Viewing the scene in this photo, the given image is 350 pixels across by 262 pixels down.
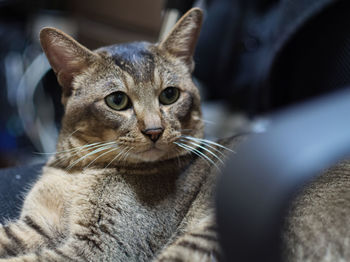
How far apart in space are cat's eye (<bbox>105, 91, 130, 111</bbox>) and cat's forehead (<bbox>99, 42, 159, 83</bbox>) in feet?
0.23

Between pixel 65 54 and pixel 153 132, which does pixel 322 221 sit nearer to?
pixel 153 132

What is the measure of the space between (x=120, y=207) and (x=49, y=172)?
382 mm

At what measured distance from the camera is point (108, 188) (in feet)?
4.01

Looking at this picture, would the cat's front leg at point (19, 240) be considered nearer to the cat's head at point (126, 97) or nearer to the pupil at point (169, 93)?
the cat's head at point (126, 97)

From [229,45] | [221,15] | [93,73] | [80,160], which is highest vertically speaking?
[221,15]

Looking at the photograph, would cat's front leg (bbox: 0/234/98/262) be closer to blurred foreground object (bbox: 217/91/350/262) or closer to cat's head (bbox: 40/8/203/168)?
cat's head (bbox: 40/8/203/168)

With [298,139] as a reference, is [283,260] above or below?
below

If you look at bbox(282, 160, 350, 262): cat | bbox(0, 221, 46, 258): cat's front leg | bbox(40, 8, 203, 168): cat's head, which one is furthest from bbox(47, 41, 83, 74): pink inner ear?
bbox(282, 160, 350, 262): cat

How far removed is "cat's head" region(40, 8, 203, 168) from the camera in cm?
121

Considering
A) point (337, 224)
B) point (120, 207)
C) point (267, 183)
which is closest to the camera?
point (267, 183)

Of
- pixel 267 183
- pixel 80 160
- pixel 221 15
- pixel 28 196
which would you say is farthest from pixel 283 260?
pixel 221 15

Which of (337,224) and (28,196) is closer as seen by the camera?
(337,224)

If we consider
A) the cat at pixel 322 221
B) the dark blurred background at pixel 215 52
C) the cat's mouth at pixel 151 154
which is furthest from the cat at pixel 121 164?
the dark blurred background at pixel 215 52

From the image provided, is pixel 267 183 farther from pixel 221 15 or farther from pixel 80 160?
pixel 221 15
